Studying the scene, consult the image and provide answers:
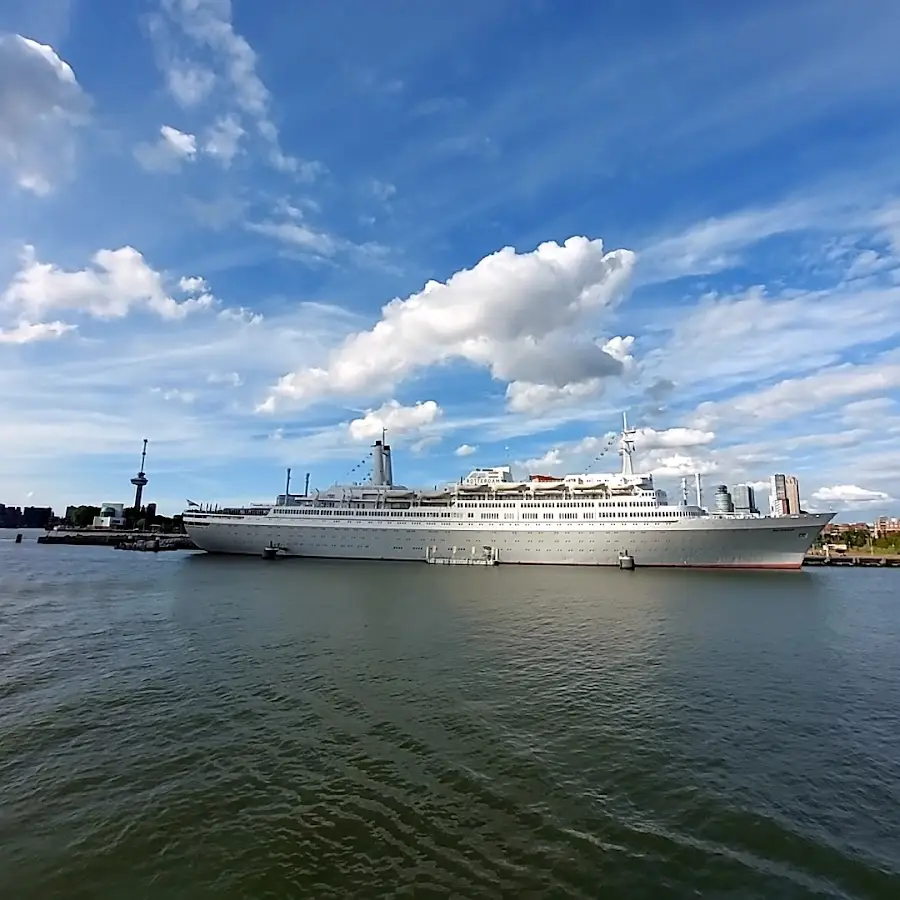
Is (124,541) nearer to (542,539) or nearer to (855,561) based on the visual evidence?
(542,539)

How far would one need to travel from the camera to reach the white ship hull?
59.9m

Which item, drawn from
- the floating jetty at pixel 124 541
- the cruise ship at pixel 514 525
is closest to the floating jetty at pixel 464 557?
the cruise ship at pixel 514 525

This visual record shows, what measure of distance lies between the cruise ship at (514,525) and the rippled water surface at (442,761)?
37.2 metres

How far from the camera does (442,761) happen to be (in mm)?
11312

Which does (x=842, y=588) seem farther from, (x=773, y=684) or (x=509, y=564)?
(x=773, y=684)

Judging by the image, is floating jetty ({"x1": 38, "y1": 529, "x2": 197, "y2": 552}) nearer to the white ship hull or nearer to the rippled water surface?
the white ship hull

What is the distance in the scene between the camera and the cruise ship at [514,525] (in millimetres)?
60438

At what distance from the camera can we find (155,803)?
9.50m

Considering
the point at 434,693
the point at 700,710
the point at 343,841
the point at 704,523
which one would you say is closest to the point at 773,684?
the point at 700,710

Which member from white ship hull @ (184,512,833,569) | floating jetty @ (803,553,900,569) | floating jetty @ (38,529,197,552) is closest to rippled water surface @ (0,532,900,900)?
white ship hull @ (184,512,833,569)

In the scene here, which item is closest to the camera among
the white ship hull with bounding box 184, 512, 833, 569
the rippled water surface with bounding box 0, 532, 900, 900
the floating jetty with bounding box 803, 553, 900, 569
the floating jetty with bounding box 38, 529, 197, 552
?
the rippled water surface with bounding box 0, 532, 900, 900

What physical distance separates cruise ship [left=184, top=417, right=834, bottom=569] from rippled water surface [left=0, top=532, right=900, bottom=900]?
1463 inches

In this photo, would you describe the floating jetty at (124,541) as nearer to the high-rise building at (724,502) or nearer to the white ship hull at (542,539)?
the white ship hull at (542,539)

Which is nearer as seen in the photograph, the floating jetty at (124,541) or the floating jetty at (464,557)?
the floating jetty at (464,557)
